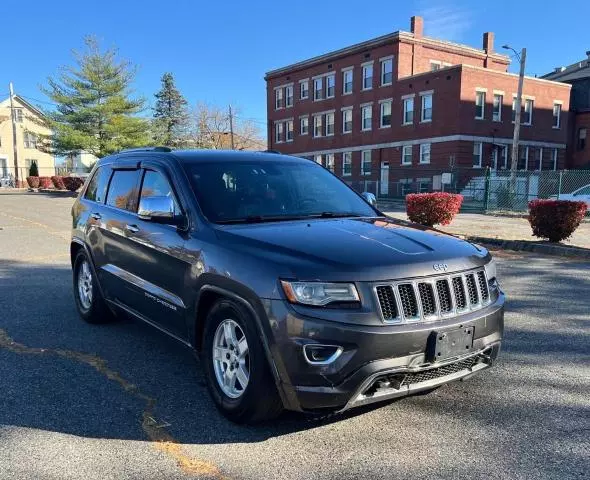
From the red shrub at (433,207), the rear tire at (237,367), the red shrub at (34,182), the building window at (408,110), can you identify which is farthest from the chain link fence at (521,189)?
the red shrub at (34,182)

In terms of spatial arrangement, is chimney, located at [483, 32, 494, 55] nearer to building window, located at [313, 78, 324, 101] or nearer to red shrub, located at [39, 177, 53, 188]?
building window, located at [313, 78, 324, 101]

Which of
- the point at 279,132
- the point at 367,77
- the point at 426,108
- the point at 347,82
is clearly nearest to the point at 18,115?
the point at 279,132

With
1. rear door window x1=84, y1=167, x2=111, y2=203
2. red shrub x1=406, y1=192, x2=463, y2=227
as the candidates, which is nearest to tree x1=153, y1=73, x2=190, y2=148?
red shrub x1=406, y1=192, x2=463, y2=227

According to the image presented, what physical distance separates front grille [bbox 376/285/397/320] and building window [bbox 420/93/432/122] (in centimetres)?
3495

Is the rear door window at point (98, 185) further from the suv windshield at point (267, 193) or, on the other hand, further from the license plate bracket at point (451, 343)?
the license plate bracket at point (451, 343)

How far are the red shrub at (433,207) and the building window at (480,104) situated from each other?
76.6 ft

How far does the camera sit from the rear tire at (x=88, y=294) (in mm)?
5508

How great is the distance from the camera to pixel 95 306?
554cm

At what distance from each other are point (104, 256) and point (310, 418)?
2810 mm

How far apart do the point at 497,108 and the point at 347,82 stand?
1158 cm

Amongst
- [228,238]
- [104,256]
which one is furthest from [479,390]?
[104,256]

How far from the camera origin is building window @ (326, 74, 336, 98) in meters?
42.8

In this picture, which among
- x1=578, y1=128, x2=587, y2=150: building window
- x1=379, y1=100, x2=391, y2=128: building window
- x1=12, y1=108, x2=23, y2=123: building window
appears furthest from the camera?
x1=12, y1=108, x2=23, y2=123: building window

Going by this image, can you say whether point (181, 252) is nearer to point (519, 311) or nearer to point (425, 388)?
point (425, 388)
